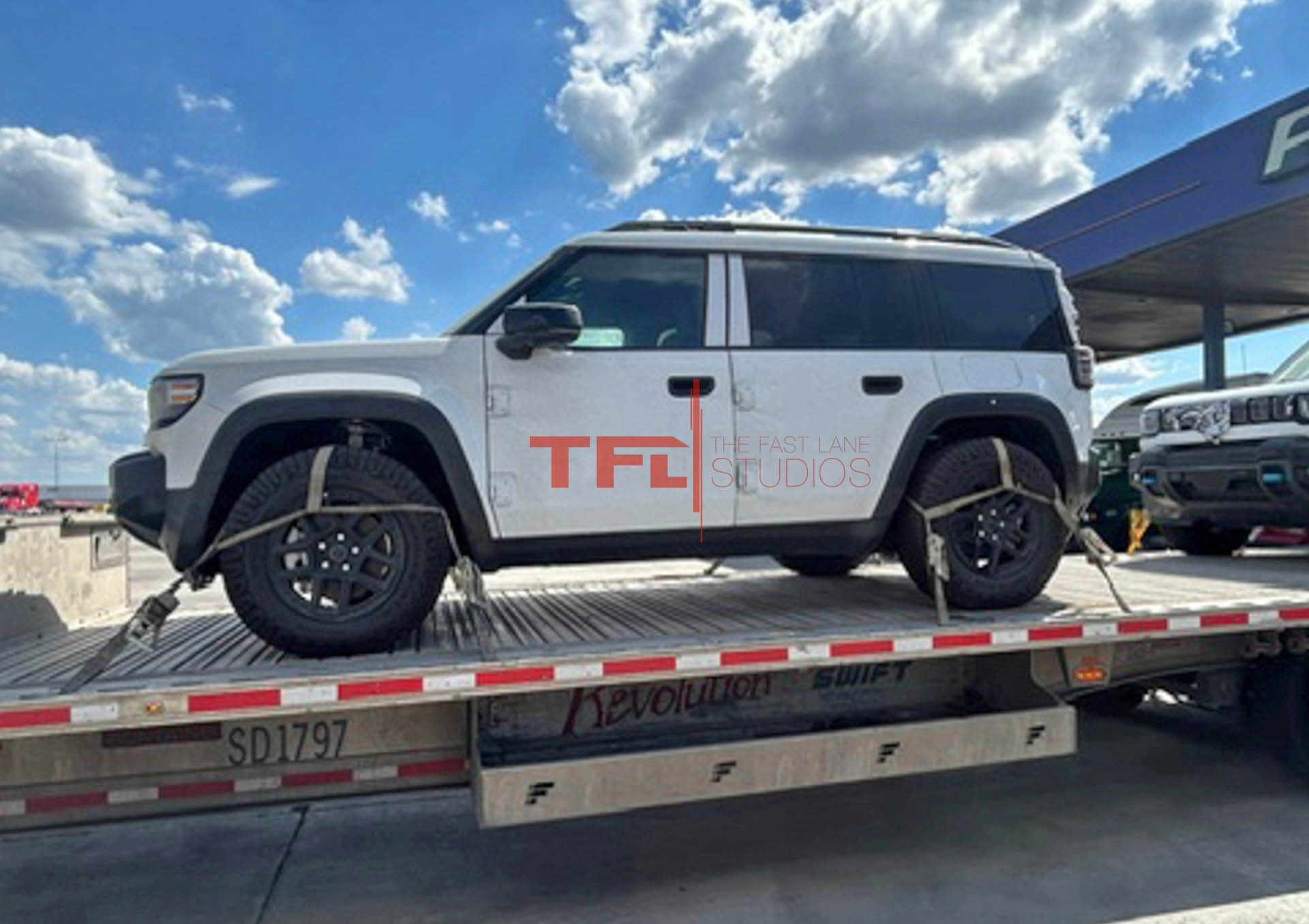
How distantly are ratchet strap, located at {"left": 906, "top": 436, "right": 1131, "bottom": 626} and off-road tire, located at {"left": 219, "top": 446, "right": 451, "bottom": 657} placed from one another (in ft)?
6.86

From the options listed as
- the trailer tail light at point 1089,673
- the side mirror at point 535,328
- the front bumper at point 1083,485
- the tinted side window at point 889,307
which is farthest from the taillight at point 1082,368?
the side mirror at point 535,328

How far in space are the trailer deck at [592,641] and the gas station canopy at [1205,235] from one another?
371 inches

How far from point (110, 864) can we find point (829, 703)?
346 cm

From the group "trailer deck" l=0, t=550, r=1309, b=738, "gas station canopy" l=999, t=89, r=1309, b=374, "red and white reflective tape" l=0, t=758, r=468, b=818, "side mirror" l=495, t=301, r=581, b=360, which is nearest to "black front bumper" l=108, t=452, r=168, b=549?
"trailer deck" l=0, t=550, r=1309, b=738

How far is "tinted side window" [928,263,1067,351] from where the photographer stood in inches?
177

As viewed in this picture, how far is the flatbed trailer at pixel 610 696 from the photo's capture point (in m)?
3.29

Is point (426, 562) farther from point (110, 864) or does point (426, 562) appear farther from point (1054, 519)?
point (1054, 519)

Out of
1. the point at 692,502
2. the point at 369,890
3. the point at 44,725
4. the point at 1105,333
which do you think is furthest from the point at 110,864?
the point at 1105,333

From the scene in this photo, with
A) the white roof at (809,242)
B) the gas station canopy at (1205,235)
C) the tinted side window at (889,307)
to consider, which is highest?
the gas station canopy at (1205,235)

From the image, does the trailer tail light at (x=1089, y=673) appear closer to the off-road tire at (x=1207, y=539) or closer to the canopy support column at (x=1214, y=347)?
the off-road tire at (x=1207, y=539)

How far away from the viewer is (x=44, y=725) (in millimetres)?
2955

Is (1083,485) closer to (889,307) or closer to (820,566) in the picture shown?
(889,307)

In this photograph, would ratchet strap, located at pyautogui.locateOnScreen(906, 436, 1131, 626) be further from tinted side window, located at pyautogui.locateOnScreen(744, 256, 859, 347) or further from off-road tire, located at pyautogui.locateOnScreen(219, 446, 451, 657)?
off-road tire, located at pyautogui.locateOnScreen(219, 446, 451, 657)

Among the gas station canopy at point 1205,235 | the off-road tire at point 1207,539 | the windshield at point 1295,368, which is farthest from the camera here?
the gas station canopy at point 1205,235
